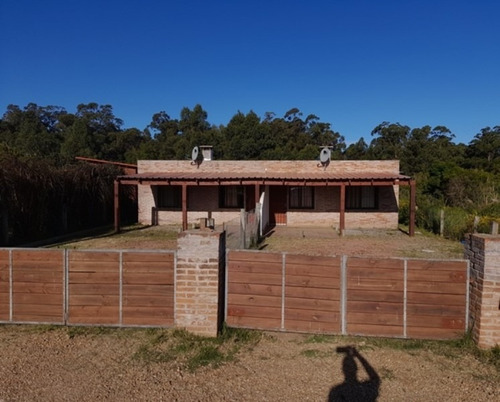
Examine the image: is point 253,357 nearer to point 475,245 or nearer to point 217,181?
point 475,245

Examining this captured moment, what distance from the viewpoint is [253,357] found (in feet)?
14.0

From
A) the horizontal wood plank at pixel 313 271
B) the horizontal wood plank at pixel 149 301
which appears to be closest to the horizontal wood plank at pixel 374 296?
the horizontal wood plank at pixel 313 271

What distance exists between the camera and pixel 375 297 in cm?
482

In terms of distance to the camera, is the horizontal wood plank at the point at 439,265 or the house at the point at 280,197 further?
the house at the point at 280,197

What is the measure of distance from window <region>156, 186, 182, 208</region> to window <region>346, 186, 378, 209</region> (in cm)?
827

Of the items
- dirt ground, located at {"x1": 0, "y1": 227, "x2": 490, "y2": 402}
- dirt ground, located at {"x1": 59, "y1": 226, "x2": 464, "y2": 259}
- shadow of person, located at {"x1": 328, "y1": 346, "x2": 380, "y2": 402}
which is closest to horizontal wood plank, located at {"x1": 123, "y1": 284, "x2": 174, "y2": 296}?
dirt ground, located at {"x1": 0, "y1": 227, "x2": 490, "y2": 402}

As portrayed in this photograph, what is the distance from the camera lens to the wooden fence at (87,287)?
5020mm

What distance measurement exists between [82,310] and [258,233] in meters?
8.36

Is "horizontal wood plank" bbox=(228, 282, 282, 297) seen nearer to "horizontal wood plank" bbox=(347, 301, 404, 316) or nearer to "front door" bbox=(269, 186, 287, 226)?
"horizontal wood plank" bbox=(347, 301, 404, 316)

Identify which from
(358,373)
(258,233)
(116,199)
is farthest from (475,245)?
(116,199)

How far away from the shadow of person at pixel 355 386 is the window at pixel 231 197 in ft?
44.7

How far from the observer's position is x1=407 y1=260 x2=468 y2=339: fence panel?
470 cm

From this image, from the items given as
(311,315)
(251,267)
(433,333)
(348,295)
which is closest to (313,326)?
(311,315)

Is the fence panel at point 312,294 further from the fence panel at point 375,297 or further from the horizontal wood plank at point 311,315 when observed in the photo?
the fence panel at point 375,297
